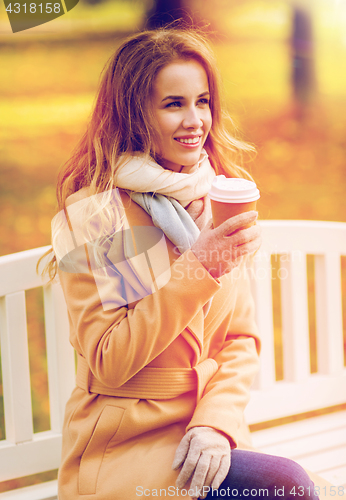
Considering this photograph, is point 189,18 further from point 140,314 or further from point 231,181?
point 140,314

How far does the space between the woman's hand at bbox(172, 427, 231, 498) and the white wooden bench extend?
0.41 meters

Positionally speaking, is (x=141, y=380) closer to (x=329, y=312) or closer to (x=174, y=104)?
(x=174, y=104)

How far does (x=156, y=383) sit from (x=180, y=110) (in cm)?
50

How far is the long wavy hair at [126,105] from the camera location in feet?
2.50

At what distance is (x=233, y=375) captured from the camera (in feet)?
2.87

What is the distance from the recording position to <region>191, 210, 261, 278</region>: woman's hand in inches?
27.5

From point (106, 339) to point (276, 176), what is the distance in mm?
1483

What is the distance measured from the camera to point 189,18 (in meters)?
0.97

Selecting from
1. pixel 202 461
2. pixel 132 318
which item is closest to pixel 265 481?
pixel 202 461

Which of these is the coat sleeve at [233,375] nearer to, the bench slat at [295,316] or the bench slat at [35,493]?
the bench slat at [295,316]

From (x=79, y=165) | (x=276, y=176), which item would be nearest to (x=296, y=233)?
(x=79, y=165)

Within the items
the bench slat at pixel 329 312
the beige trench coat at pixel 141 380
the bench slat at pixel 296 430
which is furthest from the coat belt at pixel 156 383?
the bench slat at pixel 329 312

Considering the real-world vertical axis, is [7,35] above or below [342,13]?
below

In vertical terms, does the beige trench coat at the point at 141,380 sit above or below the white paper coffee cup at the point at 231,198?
below
